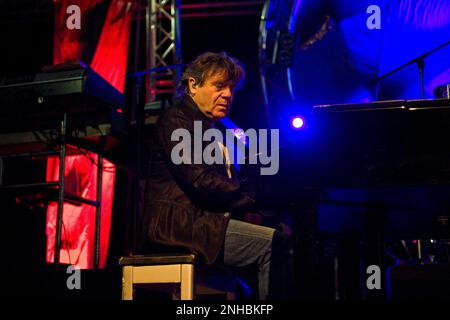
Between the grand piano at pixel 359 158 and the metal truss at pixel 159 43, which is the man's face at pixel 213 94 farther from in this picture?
the metal truss at pixel 159 43

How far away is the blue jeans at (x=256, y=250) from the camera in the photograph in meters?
2.80

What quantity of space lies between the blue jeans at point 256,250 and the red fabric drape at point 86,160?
288 cm

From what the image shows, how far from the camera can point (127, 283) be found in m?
2.82

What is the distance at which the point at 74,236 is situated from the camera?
224 inches

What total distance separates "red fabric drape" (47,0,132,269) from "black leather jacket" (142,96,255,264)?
2.66 metres

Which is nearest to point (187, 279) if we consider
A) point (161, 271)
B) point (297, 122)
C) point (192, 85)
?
point (161, 271)

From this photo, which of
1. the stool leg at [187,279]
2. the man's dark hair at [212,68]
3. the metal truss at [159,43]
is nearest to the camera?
the stool leg at [187,279]

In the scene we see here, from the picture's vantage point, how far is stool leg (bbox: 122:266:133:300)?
280 centimetres

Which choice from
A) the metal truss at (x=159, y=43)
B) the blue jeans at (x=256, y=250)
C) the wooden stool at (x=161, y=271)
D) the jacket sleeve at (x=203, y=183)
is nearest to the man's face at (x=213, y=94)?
the jacket sleeve at (x=203, y=183)

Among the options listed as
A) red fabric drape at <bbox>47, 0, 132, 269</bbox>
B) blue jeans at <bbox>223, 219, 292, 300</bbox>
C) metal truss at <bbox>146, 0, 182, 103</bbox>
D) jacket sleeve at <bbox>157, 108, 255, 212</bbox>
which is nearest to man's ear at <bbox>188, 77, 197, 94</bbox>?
jacket sleeve at <bbox>157, 108, 255, 212</bbox>

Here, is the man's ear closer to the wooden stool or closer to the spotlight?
the spotlight

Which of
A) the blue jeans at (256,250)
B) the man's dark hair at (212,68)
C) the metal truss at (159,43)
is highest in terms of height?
the metal truss at (159,43)

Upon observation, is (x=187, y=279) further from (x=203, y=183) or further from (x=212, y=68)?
(x=212, y=68)

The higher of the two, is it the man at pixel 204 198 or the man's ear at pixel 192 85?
the man's ear at pixel 192 85
